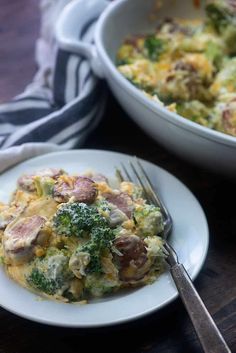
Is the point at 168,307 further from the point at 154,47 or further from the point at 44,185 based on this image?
the point at 154,47

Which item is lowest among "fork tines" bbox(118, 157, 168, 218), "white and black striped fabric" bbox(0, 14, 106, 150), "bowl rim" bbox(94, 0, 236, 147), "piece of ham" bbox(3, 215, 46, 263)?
"white and black striped fabric" bbox(0, 14, 106, 150)

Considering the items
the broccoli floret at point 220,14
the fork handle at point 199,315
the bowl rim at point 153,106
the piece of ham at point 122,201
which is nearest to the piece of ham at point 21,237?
the piece of ham at point 122,201

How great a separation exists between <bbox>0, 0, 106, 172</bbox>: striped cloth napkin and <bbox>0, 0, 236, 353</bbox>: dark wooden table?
3.0 inches

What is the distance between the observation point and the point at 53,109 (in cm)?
167

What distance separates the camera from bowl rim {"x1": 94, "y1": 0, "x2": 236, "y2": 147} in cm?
125

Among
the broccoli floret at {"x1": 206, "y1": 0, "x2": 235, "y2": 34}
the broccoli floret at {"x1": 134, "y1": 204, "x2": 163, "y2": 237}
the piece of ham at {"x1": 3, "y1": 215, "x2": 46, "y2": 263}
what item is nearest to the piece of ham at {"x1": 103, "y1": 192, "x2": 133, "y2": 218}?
the broccoli floret at {"x1": 134, "y1": 204, "x2": 163, "y2": 237}

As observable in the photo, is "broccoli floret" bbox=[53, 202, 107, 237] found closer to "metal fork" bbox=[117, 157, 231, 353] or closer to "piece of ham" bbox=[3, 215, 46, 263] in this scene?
"piece of ham" bbox=[3, 215, 46, 263]

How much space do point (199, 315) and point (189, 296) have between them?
0.13ft

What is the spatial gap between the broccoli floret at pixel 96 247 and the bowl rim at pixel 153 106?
0.33 metres

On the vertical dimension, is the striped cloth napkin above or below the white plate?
below

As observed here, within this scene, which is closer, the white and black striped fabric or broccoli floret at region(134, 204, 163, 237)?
broccoli floret at region(134, 204, 163, 237)

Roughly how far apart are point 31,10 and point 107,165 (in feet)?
3.37

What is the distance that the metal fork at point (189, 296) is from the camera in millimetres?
954

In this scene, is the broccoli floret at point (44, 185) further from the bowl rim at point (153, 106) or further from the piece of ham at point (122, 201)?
the bowl rim at point (153, 106)
